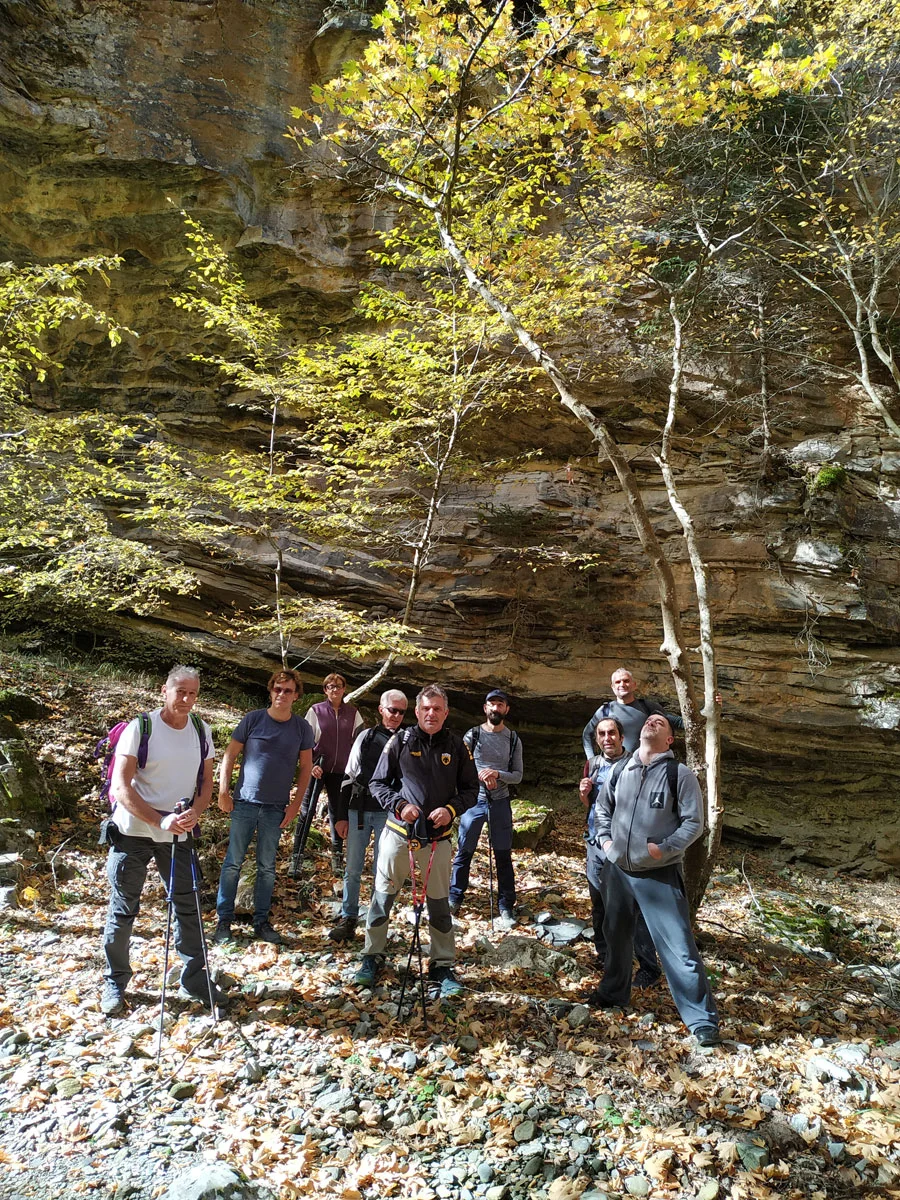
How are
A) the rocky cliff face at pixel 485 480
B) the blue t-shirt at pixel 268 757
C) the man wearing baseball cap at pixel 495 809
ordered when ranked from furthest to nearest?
the rocky cliff face at pixel 485 480 → the man wearing baseball cap at pixel 495 809 → the blue t-shirt at pixel 268 757

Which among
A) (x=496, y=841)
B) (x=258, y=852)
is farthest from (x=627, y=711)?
(x=258, y=852)

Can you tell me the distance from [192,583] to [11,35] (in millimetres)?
10863

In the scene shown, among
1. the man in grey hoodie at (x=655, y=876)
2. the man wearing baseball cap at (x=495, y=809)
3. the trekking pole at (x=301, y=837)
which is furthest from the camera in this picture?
the trekking pole at (x=301, y=837)

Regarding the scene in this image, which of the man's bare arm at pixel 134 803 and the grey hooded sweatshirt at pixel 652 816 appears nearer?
the man's bare arm at pixel 134 803

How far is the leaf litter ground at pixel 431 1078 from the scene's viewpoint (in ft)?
10.6

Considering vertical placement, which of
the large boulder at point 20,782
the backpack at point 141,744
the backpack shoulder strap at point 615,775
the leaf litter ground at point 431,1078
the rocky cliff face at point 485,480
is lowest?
the leaf litter ground at point 431,1078

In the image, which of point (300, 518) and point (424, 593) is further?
point (424, 593)

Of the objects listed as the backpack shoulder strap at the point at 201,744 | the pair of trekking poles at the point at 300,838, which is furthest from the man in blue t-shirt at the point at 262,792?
the pair of trekking poles at the point at 300,838

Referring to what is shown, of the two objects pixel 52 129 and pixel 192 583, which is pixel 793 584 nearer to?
pixel 192 583

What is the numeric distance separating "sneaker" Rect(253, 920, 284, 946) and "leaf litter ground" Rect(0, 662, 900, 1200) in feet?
0.22

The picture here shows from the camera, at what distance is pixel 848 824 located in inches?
450

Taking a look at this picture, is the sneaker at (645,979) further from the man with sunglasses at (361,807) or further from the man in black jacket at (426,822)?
the man with sunglasses at (361,807)

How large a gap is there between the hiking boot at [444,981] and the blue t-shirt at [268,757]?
175cm

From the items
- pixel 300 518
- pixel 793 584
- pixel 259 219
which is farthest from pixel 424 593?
pixel 259 219
